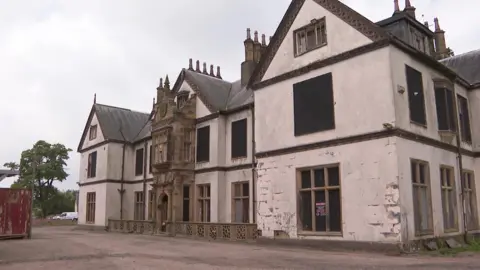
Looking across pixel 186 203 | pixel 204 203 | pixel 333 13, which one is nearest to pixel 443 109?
pixel 333 13

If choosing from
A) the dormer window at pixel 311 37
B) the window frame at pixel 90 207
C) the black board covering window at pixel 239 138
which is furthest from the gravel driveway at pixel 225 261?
the window frame at pixel 90 207

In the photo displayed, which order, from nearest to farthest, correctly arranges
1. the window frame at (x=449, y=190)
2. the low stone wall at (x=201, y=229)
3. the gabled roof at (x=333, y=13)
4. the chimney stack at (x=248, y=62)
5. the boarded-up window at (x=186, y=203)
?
the gabled roof at (x=333, y=13) < the window frame at (x=449, y=190) < the low stone wall at (x=201, y=229) < the boarded-up window at (x=186, y=203) < the chimney stack at (x=248, y=62)

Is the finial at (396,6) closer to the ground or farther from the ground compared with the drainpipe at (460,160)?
farther from the ground

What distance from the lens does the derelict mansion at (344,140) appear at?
16391 millimetres

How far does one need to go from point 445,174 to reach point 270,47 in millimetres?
10254

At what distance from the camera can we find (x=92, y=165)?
4012 cm

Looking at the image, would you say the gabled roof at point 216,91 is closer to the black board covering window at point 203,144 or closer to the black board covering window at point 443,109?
the black board covering window at point 203,144

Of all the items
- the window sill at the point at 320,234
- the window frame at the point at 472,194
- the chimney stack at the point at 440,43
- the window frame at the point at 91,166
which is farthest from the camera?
the window frame at the point at 91,166

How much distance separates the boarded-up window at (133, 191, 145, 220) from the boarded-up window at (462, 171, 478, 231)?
24.1m

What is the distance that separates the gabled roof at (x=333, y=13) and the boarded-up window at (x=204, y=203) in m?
8.36

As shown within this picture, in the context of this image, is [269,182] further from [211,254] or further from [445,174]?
[445,174]

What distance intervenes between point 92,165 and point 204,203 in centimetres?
1751

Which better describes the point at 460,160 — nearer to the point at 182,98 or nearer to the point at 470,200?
the point at 470,200

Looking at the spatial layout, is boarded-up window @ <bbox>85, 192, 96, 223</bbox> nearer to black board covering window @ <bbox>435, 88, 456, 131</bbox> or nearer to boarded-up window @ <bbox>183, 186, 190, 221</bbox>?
boarded-up window @ <bbox>183, 186, 190, 221</bbox>
